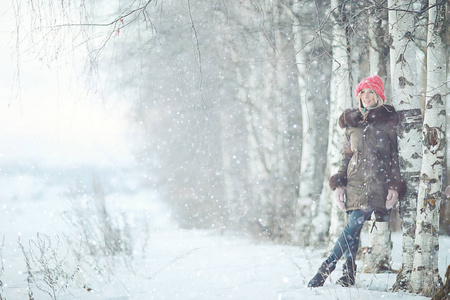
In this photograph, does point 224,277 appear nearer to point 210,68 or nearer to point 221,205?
point 210,68

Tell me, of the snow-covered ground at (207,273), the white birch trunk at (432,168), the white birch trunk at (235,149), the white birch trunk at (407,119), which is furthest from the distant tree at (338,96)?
the white birch trunk at (235,149)

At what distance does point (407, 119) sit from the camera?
12.4 ft

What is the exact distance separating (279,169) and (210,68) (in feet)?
10.4

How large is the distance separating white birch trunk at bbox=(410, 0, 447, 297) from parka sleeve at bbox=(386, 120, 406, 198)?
183mm

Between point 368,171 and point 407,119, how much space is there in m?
0.71

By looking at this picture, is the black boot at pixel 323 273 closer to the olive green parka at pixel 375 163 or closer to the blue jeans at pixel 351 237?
the blue jeans at pixel 351 237

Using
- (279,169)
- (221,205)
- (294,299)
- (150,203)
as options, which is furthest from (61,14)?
(150,203)

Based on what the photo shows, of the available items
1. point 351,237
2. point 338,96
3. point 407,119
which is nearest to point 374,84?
point 407,119

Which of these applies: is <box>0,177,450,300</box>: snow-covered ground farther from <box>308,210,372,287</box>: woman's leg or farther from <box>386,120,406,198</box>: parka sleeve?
<box>386,120,406,198</box>: parka sleeve

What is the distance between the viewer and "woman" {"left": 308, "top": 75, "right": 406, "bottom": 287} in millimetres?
3564

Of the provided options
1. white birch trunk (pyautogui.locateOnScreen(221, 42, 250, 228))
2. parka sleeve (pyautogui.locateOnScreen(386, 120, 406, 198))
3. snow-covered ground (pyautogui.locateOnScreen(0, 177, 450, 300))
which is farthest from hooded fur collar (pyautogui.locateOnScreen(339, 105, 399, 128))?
white birch trunk (pyautogui.locateOnScreen(221, 42, 250, 228))

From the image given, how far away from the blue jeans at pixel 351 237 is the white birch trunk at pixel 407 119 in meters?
0.47

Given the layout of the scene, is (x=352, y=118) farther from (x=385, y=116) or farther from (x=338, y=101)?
(x=338, y=101)

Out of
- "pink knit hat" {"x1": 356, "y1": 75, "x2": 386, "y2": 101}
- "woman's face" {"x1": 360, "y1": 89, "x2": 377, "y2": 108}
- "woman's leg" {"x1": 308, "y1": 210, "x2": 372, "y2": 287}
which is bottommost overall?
"woman's leg" {"x1": 308, "y1": 210, "x2": 372, "y2": 287}
